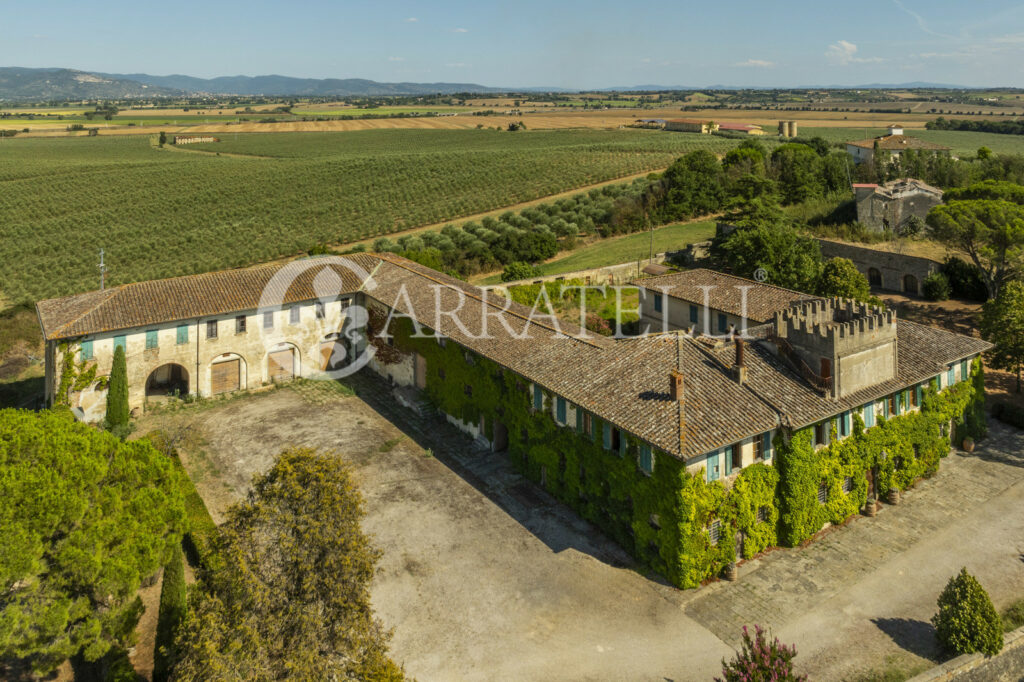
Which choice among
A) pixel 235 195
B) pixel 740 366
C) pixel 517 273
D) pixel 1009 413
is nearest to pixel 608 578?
pixel 740 366

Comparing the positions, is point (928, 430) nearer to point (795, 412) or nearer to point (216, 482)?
point (795, 412)

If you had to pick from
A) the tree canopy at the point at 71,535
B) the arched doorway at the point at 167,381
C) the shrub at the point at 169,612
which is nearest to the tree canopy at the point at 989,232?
the tree canopy at the point at 71,535

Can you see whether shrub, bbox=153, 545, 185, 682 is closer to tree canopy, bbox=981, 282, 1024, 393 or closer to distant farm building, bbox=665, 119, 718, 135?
tree canopy, bbox=981, 282, 1024, 393

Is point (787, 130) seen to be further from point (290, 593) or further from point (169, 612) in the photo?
point (290, 593)

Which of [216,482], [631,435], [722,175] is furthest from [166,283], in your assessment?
[722,175]

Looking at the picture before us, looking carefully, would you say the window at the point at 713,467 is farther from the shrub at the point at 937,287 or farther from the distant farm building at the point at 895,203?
the distant farm building at the point at 895,203

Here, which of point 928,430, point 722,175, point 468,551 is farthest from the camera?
point 722,175

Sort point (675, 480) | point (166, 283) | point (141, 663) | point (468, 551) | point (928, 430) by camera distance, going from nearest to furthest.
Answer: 1. point (141, 663)
2. point (675, 480)
3. point (468, 551)
4. point (928, 430)
5. point (166, 283)
